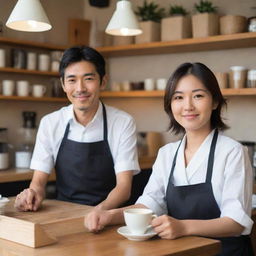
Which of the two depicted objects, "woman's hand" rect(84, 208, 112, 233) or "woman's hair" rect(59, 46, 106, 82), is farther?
"woman's hair" rect(59, 46, 106, 82)

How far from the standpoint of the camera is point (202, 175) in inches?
81.0

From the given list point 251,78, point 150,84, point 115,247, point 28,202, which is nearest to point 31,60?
point 150,84

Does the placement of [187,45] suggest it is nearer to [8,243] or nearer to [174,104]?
[174,104]

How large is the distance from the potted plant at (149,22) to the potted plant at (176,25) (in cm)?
10

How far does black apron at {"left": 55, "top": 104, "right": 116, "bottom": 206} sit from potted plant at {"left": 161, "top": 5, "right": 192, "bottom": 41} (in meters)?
1.88

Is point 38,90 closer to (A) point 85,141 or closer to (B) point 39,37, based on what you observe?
(B) point 39,37

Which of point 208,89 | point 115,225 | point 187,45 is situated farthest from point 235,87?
→ point 115,225

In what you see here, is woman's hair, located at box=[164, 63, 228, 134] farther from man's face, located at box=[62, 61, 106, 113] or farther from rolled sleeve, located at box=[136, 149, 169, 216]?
man's face, located at box=[62, 61, 106, 113]

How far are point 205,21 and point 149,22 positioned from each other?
563 millimetres

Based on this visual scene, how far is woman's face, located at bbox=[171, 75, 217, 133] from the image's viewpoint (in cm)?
204

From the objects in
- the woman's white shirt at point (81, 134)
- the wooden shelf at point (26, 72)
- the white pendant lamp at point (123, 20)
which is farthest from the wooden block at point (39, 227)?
the wooden shelf at point (26, 72)

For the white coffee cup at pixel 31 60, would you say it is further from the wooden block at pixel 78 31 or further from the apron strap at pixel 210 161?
the apron strap at pixel 210 161

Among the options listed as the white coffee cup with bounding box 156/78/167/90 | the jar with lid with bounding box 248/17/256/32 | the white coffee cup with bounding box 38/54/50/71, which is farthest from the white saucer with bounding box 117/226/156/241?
the white coffee cup with bounding box 38/54/50/71

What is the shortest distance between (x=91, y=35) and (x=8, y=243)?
351 centimetres
